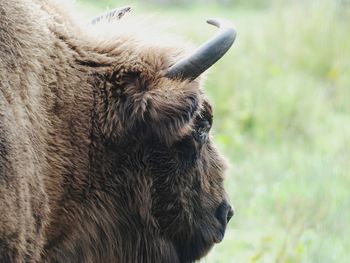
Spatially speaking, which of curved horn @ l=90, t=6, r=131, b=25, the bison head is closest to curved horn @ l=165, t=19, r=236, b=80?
the bison head

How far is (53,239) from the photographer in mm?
3537

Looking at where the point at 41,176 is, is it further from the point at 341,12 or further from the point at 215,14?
the point at 215,14

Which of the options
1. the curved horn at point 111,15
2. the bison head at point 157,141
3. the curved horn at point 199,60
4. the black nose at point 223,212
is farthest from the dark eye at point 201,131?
the curved horn at point 111,15

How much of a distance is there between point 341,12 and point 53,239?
8.66m

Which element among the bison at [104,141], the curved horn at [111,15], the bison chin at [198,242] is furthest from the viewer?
the curved horn at [111,15]

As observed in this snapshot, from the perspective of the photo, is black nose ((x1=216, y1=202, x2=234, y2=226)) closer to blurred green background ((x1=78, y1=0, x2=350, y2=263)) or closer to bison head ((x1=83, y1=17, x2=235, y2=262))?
bison head ((x1=83, y1=17, x2=235, y2=262))

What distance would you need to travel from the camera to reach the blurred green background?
19.6 feet

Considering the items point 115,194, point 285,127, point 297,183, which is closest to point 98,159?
point 115,194

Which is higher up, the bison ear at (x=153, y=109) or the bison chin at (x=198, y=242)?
the bison ear at (x=153, y=109)

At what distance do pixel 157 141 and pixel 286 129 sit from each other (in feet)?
18.1

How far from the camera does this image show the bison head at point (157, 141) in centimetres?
364

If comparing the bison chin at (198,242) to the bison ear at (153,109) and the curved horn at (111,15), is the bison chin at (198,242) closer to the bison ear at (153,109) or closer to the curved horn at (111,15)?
the bison ear at (153,109)

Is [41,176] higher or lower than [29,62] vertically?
lower

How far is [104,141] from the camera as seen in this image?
11.9 feet
